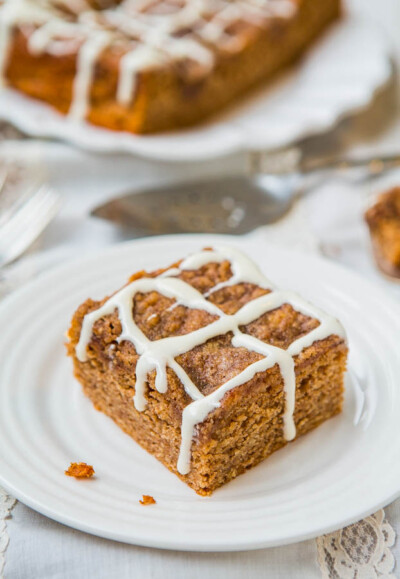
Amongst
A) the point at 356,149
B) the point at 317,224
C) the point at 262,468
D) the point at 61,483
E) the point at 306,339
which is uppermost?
the point at 61,483

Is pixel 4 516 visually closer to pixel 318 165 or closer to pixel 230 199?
pixel 230 199

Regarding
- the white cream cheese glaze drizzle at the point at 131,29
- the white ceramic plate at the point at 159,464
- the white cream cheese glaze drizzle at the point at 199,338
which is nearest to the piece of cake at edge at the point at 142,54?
the white cream cheese glaze drizzle at the point at 131,29

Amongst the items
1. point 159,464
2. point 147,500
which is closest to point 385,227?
point 159,464

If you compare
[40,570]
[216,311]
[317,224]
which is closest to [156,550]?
[40,570]

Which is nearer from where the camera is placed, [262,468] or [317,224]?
[262,468]

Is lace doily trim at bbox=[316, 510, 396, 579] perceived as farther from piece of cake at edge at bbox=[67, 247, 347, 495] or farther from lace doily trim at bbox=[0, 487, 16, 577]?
lace doily trim at bbox=[0, 487, 16, 577]

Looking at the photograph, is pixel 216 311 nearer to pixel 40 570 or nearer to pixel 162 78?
pixel 40 570

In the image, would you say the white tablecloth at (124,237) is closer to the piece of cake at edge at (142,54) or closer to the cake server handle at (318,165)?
the cake server handle at (318,165)
